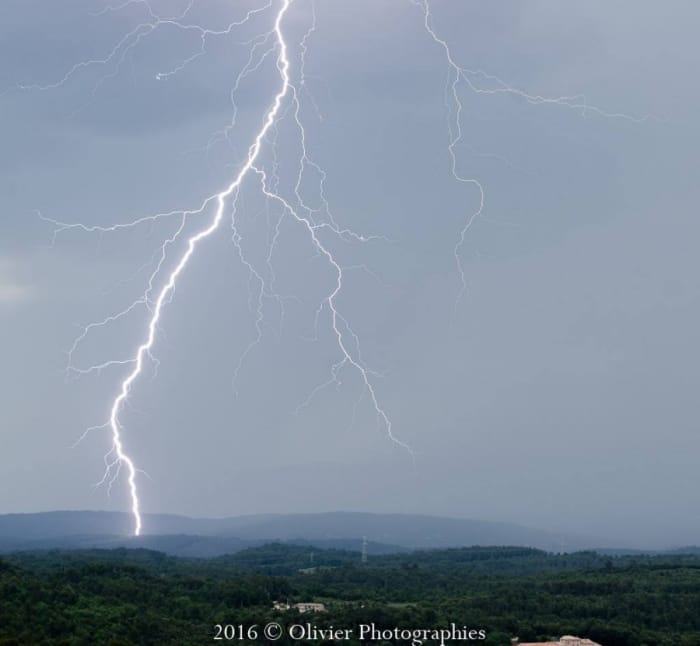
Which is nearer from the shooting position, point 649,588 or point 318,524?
point 649,588

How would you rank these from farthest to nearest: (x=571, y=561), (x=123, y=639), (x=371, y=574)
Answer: (x=571, y=561) → (x=371, y=574) → (x=123, y=639)

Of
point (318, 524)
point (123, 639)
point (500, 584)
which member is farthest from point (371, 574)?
point (318, 524)

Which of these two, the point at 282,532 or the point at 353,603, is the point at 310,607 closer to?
the point at 353,603

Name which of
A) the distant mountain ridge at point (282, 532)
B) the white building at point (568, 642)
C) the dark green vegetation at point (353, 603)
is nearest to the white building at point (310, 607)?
the dark green vegetation at point (353, 603)

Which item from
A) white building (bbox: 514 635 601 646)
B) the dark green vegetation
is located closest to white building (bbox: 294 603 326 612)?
the dark green vegetation

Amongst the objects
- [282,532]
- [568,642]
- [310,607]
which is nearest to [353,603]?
[310,607]

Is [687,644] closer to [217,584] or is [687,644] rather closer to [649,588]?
[649,588]

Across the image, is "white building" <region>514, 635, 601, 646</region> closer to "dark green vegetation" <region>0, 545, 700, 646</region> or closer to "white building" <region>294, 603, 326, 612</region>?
"dark green vegetation" <region>0, 545, 700, 646</region>

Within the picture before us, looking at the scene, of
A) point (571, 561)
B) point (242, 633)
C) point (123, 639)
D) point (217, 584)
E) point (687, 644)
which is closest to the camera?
point (123, 639)
